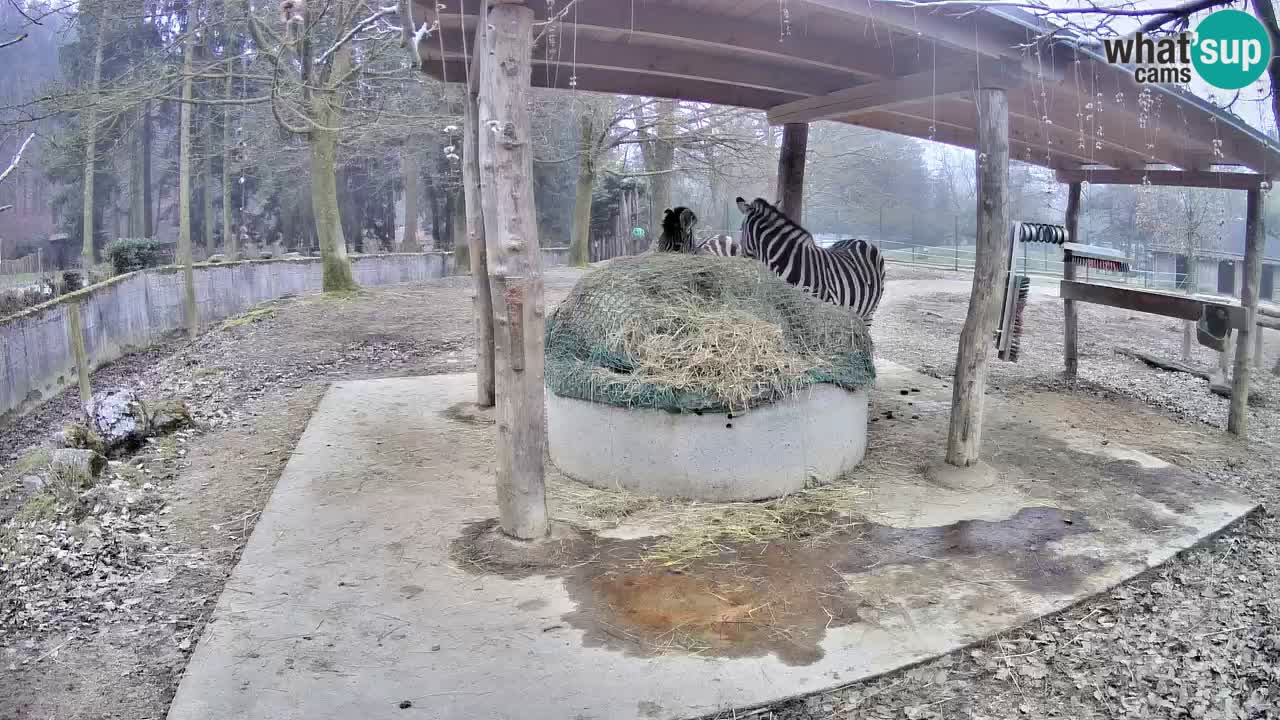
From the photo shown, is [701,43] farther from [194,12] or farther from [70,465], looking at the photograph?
[194,12]

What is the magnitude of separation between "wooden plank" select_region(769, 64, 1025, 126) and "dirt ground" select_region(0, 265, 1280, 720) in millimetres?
3221

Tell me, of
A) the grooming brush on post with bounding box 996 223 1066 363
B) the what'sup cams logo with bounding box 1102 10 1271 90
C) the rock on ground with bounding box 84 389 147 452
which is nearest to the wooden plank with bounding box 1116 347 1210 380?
the grooming brush on post with bounding box 996 223 1066 363

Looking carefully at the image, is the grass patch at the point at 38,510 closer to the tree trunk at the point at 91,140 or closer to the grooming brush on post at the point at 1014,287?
the grooming brush on post at the point at 1014,287

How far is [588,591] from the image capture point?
407 cm

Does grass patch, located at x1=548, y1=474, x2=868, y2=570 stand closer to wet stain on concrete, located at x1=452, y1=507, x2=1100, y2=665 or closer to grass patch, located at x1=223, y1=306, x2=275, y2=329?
wet stain on concrete, located at x1=452, y1=507, x2=1100, y2=665

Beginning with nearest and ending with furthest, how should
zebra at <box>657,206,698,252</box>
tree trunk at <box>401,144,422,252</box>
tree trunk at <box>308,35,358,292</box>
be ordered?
zebra at <box>657,206,698,252</box> < tree trunk at <box>308,35,358,292</box> < tree trunk at <box>401,144,422,252</box>

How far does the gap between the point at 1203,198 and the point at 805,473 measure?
12.8m

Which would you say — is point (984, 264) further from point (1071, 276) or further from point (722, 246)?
point (1071, 276)

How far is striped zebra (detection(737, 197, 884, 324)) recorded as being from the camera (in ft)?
26.5

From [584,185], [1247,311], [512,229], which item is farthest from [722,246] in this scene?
[584,185]

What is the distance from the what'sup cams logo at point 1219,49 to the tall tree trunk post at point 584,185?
14.7m

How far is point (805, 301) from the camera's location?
634cm

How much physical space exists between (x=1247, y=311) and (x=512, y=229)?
6.89 metres

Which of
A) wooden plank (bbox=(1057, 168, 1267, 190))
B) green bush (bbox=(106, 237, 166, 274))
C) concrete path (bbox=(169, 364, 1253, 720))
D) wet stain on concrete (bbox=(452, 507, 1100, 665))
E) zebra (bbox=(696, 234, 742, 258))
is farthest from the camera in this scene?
green bush (bbox=(106, 237, 166, 274))
